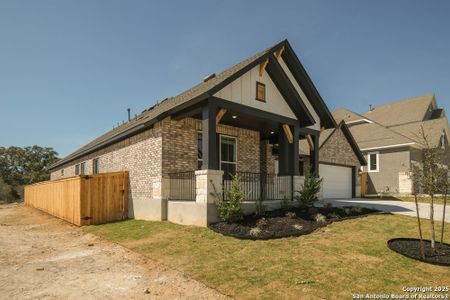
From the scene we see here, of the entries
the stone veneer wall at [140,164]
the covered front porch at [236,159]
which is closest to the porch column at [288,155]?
the covered front porch at [236,159]

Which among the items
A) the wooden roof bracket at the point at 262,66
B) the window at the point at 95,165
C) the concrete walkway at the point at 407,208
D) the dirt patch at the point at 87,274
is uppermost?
the wooden roof bracket at the point at 262,66

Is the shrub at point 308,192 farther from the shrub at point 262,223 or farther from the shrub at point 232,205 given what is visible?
the shrub at point 232,205

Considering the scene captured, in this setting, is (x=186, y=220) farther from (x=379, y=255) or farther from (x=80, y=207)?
(x=379, y=255)

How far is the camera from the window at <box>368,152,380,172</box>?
25000 millimetres

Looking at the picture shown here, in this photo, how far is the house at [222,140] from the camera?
9.73m

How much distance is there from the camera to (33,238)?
1033 cm

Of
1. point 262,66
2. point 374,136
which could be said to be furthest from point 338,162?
point 262,66

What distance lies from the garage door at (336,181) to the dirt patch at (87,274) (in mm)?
14393

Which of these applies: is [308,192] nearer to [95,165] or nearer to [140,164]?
[140,164]

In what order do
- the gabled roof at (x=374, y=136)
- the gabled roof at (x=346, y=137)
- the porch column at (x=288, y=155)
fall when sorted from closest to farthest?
the porch column at (x=288, y=155) → the gabled roof at (x=346, y=137) → the gabled roof at (x=374, y=136)

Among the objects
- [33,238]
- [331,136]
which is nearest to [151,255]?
[33,238]

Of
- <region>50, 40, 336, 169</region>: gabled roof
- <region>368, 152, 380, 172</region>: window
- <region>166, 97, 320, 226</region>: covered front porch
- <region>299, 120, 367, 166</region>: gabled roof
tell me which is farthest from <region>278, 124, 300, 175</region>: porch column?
<region>368, 152, 380, 172</region>: window

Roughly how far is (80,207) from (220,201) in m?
6.56

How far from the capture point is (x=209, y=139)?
9.34m
